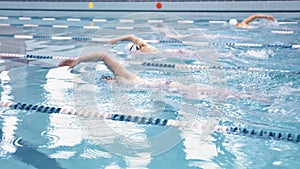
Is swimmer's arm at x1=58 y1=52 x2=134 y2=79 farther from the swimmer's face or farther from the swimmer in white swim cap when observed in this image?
the swimmer in white swim cap

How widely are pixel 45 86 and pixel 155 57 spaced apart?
1.69 metres

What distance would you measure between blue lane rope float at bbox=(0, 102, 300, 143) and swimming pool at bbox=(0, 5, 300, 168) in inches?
0.6

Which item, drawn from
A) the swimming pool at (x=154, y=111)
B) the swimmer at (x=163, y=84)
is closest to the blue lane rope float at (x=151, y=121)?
the swimming pool at (x=154, y=111)

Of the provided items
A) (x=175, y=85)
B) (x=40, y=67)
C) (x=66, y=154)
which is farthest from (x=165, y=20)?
(x=66, y=154)

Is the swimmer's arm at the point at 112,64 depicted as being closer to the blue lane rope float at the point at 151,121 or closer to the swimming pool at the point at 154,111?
the swimming pool at the point at 154,111

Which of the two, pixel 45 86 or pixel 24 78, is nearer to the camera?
pixel 45 86

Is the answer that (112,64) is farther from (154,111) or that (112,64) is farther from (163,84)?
(154,111)

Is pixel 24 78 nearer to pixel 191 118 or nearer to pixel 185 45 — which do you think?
pixel 191 118

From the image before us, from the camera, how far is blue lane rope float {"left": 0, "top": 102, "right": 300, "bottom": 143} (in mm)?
2796

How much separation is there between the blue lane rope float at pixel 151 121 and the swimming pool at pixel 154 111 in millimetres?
15

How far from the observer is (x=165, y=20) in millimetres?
9867

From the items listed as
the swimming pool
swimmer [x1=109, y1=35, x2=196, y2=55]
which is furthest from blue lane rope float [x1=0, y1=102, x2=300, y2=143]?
swimmer [x1=109, y1=35, x2=196, y2=55]

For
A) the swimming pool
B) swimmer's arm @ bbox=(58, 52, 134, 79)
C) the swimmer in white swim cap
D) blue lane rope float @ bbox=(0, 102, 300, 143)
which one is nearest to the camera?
the swimming pool

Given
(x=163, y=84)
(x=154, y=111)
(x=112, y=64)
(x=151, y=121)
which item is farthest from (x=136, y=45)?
(x=151, y=121)
